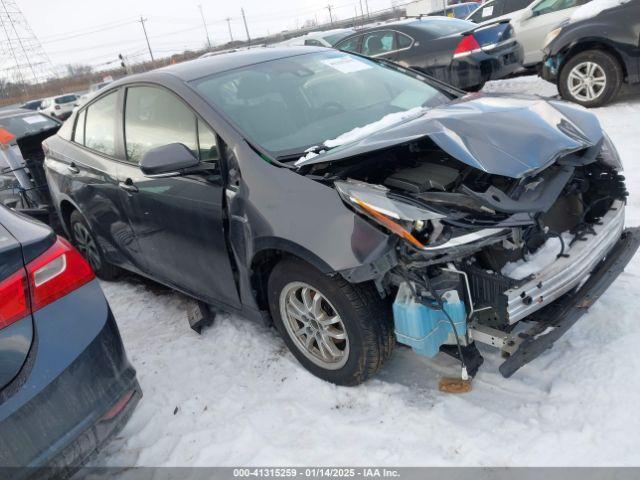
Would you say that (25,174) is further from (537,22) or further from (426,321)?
(537,22)

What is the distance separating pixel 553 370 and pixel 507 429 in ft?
1.57

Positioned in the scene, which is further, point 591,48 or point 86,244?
point 591,48

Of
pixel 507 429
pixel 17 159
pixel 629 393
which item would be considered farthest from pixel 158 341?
pixel 17 159

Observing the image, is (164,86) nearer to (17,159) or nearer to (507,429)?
(507,429)

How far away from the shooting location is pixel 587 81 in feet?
22.6

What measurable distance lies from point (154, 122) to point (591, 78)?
6028 mm

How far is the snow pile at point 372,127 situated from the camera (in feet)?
8.91

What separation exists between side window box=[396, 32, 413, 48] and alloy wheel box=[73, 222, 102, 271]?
617 cm

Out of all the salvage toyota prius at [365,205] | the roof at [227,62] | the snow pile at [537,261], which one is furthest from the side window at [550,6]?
the snow pile at [537,261]

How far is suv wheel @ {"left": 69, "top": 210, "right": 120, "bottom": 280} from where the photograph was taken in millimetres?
4434

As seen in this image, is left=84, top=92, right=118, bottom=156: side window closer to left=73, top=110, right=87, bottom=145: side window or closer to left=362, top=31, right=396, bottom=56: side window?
left=73, top=110, right=87, bottom=145: side window

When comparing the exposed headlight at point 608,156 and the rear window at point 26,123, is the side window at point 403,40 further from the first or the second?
the exposed headlight at point 608,156

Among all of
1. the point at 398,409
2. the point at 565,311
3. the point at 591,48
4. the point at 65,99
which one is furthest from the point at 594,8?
the point at 65,99

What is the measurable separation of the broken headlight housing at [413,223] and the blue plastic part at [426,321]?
0.81 ft
